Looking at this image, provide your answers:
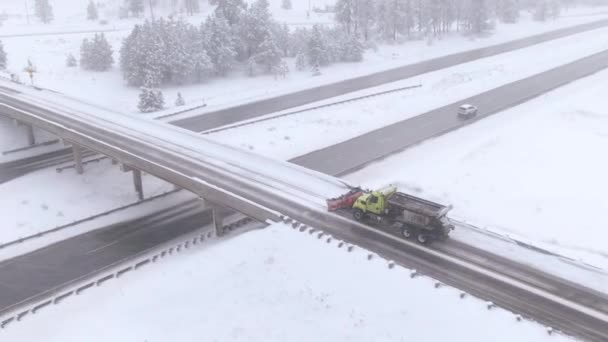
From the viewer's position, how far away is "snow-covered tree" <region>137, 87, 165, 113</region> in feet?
215

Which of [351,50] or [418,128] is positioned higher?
→ [351,50]

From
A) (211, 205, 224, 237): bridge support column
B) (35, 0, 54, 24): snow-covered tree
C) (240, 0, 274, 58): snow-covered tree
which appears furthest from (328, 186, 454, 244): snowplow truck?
(35, 0, 54, 24): snow-covered tree

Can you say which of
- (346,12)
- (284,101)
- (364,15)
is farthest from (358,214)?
(364,15)

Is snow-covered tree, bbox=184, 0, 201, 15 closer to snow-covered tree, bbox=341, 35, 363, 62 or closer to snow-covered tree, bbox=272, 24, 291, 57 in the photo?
snow-covered tree, bbox=272, 24, 291, 57

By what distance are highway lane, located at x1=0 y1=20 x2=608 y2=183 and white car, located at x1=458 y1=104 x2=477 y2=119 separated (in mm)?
18427

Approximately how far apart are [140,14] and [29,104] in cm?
9202

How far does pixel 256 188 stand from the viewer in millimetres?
35469

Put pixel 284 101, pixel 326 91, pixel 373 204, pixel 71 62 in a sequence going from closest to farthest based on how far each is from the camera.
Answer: pixel 373 204 < pixel 284 101 < pixel 326 91 < pixel 71 62

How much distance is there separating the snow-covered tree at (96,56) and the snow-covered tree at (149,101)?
75.0 ft

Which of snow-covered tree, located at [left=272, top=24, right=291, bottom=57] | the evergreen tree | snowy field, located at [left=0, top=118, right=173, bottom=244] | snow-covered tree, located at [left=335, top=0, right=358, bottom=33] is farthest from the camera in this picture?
the evergreen tree

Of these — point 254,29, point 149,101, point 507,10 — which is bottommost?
point 149,101

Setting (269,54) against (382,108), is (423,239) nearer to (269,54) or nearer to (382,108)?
(382,108)

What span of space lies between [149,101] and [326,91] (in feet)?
79.1

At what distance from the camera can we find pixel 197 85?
80.5 m
